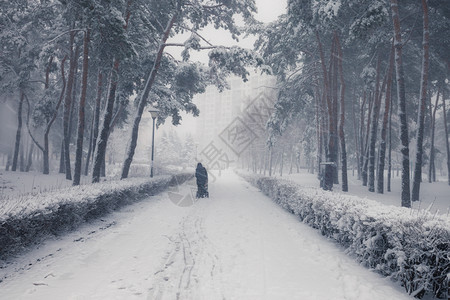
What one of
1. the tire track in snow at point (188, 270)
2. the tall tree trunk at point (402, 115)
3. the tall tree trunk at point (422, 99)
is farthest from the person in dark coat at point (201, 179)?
the tall tree trunk at point (422, 99)

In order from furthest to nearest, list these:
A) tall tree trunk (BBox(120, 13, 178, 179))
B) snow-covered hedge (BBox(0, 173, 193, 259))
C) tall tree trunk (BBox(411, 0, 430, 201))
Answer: tall tree trunk (BBox(120, 13, 178, 179)) → tall tree trunk (BBox(411, 0, 430, 201)) → snow-covered hedge (BBox(0, 173, 193, 259))

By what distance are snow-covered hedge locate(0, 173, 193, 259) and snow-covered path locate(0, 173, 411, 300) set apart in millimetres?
286

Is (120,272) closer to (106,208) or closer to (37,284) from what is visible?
(37,284)

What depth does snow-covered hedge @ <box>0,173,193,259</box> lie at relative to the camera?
4.14 metres

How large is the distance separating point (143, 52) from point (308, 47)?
10.6 metres

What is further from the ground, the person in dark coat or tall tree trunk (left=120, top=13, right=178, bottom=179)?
tall tree trunk (left=120, top=13, right=178, bottom=179)

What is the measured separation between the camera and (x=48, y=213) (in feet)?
16.4

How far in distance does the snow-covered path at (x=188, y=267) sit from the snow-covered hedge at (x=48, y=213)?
29cm

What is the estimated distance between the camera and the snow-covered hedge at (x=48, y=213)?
A: 13.6 ft

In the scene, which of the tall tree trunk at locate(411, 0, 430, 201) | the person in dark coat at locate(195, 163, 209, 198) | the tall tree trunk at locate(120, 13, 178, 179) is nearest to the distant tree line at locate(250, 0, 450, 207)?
the tall tree trunk at locate(411, 0, 430, 201)

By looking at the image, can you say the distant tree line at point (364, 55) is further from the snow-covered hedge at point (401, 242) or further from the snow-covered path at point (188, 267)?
the snow-covered path at point (188, 267)

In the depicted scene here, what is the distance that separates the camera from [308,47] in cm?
1716

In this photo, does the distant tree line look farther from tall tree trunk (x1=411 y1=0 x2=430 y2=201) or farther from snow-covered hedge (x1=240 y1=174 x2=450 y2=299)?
snow-covered hedge (x1=240 y1=174 x2=450 y2=299)

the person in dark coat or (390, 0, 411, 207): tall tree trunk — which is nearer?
(390, 0, 411, 207): tall tree trunk
